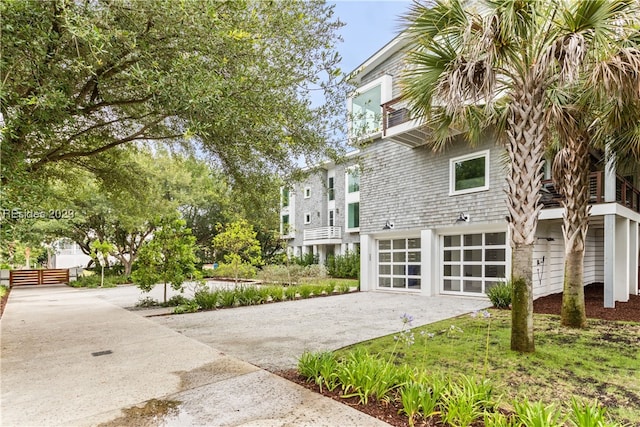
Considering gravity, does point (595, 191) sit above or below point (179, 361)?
above

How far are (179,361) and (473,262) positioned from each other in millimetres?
9509

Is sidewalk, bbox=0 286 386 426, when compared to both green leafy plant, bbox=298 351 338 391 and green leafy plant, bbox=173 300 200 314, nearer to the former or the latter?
Answer: green leafy plant, bbox=298 351 338 391

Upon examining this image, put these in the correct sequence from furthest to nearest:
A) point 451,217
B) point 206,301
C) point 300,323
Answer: point 451,217
point 206,301
point 300,323

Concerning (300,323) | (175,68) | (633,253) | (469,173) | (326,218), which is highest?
(175,68)

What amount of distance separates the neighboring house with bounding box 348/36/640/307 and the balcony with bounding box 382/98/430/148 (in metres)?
0.04

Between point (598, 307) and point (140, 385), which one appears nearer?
point (140, 385)

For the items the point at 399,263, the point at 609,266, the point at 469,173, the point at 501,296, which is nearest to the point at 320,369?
the point at 501,296

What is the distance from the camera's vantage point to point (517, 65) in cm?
499

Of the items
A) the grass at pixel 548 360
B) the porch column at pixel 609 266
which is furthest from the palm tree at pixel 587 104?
the porch column at pixel 609 266

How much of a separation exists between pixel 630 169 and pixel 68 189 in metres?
16.7

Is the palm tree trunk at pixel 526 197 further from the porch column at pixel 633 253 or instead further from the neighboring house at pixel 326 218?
the neighboring house at pixel 326 218

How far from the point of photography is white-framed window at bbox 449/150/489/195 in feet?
35.7

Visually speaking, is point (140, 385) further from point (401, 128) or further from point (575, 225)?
point (401, 128)

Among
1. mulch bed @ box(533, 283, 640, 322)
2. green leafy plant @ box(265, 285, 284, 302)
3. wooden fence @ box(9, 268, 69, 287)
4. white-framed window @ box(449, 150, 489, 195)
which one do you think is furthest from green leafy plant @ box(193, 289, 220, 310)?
wooden fence @ box(9, 268, 69, 287)
